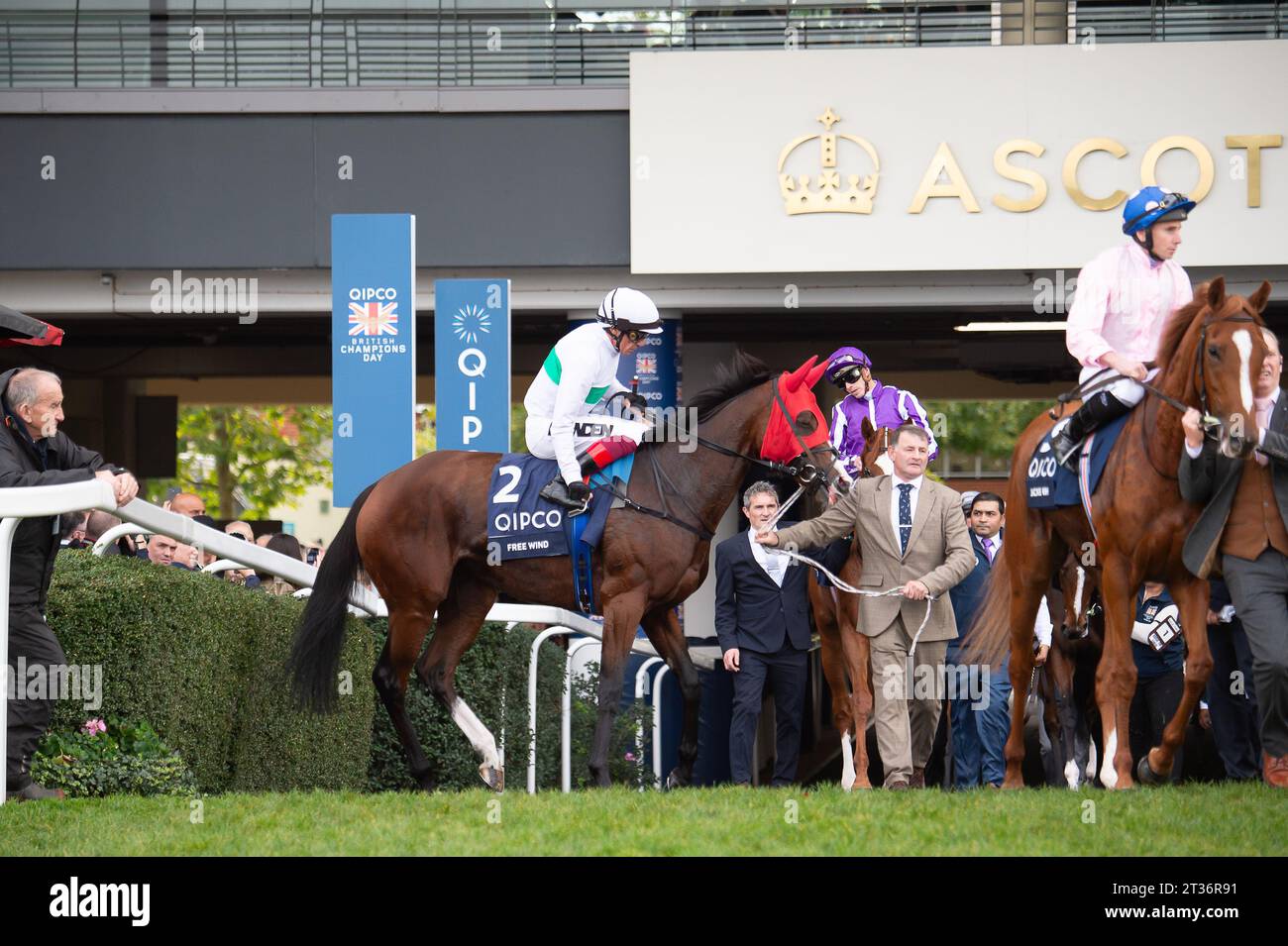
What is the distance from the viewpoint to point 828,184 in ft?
47.0

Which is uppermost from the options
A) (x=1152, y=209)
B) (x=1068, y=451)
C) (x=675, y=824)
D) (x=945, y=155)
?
(x=945, y=155)

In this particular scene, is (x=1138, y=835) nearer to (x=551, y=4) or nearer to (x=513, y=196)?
(x=513, y=196)

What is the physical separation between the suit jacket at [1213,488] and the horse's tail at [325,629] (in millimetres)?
3886

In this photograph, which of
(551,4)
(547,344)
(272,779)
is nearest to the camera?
(272,779)

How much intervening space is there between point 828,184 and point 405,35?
4.05m

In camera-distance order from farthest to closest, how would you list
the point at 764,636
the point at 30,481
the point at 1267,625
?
the point at 764,636 < the point at 1267,625 < the point at 30,481

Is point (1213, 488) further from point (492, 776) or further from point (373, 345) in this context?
point (373, 345)

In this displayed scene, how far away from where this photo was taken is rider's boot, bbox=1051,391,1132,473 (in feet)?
23.3

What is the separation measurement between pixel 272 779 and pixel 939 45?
31.7 ft

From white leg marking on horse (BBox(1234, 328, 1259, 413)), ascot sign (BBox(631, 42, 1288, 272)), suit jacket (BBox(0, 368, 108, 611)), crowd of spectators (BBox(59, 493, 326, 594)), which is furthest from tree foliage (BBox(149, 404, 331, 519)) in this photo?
white leg marking on horse (BBox(1234, 328, 1259, 413))

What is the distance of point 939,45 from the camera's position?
14.8 metres

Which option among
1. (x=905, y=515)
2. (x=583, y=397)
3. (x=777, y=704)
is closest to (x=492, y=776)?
(x=583, y=397)
